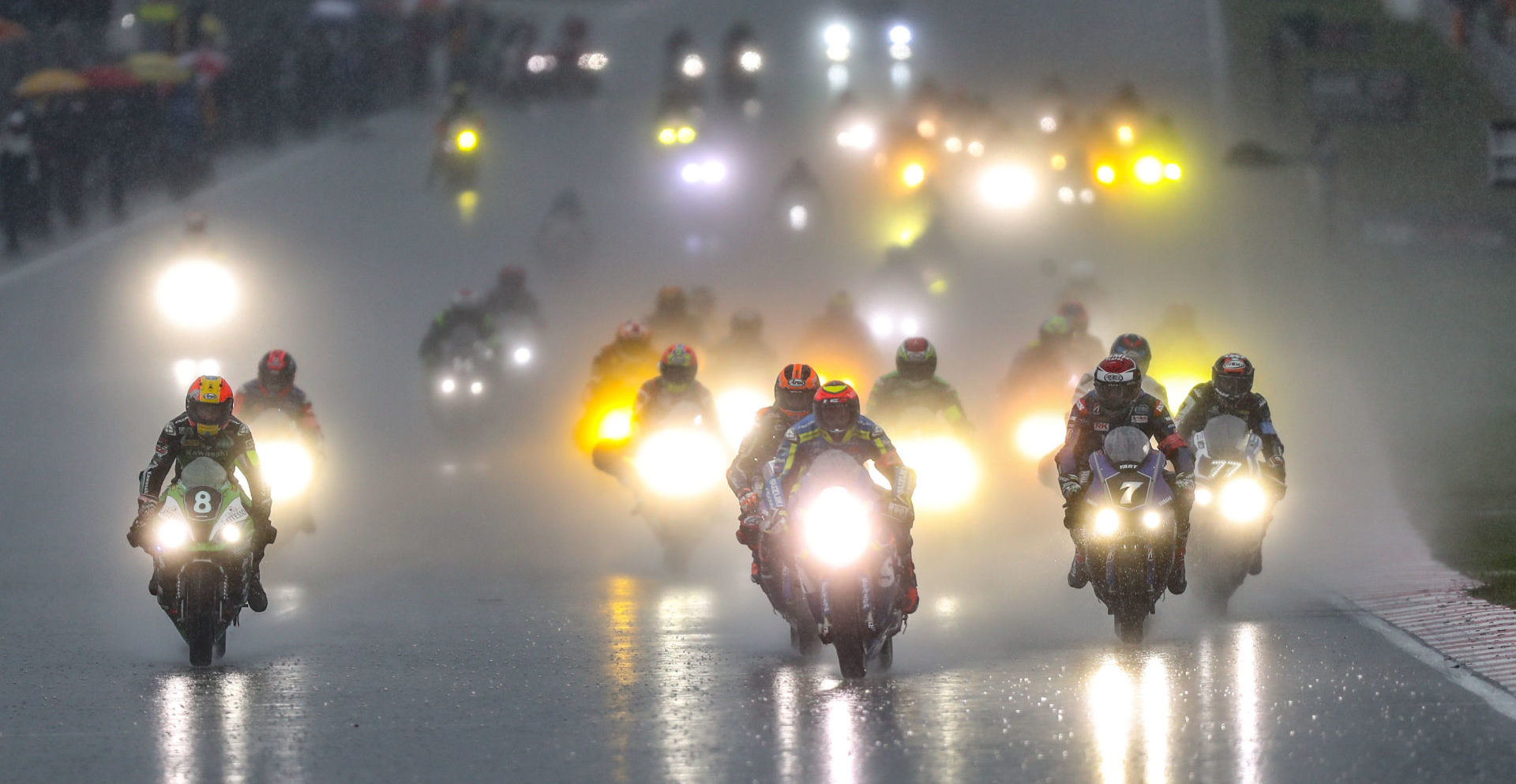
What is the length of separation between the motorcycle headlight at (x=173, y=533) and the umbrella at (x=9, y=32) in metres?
24.5

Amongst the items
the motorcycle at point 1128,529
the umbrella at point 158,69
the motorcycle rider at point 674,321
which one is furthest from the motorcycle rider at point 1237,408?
the umbrella at point 158,69

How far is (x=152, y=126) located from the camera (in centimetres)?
3778

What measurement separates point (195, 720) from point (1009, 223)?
35705mm

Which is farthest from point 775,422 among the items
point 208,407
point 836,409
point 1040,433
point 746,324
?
point 746,324

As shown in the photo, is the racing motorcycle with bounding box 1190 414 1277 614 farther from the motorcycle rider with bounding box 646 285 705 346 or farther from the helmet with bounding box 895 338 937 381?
the motorcycle rider with bounding box 646 285 705 346

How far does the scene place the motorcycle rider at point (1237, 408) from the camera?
14.8 meters

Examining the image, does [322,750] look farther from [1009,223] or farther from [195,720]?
[1009,223]

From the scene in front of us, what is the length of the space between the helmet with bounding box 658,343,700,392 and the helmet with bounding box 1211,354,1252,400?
406 centimetres

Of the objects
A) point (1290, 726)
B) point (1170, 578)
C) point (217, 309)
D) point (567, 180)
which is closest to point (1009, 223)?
→ point (567, 180)

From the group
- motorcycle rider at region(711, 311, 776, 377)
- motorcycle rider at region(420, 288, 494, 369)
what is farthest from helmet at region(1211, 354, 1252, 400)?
motorcycle rider at region(420, 288, 494, 369)

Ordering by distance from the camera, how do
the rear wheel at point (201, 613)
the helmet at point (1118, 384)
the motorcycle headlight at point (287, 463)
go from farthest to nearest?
the motorcycle headlight at point (287, 463)
the helmet at point (1118, 384)
the rear wheel at point (201, 613)

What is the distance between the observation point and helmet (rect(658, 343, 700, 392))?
1720 centimetres

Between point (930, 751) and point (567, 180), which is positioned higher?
point (567, 180)

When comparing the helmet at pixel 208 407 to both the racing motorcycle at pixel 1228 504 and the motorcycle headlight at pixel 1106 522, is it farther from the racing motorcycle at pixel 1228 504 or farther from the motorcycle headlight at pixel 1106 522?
the racing motorcycle at pixel 1228 504
